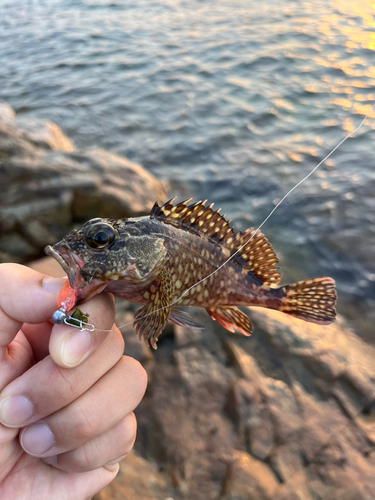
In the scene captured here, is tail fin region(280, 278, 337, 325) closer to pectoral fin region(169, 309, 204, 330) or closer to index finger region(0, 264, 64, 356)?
pectoral fin region(169, 309, 204, 330)

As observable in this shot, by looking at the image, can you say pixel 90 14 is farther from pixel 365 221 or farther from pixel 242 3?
pixel 365 221

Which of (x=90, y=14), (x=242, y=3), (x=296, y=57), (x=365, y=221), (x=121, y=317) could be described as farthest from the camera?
(x=90, y=14)

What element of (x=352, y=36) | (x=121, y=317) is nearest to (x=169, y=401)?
(x=121, y=317)

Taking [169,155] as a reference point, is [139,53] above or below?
above

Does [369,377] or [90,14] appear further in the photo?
[90,14]

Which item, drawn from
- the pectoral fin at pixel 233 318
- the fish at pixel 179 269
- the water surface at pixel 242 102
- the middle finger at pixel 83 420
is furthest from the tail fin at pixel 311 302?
the water surface at pixel 242 102

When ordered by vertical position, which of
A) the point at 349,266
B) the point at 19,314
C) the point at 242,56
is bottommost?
the point at 349,266
